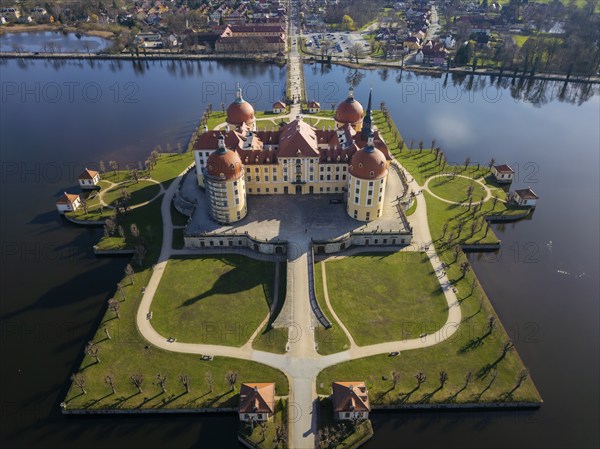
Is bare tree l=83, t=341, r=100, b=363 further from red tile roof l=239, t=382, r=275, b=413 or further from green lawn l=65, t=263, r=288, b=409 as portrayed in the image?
red tile roof l=239, t=382, r=275, b=413

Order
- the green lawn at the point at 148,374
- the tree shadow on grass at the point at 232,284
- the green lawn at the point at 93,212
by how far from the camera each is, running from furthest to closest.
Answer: the green lawn at the point at 93,212, the tree shadow on grass at the point at 232,284, the green lawn at the point at 148,374

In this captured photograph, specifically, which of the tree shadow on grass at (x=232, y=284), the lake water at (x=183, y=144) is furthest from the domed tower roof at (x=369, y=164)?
the tree shadow on grass at (x=232, y=284)

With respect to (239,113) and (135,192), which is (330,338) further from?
(135,192)

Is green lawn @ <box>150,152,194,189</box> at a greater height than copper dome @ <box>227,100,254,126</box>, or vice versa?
copper dome @ <box>227,100,254,126</box>

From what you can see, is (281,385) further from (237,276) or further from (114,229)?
(114,229)

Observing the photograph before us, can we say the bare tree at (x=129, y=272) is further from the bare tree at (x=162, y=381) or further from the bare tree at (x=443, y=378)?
the bare tree at (x=443, y=378)

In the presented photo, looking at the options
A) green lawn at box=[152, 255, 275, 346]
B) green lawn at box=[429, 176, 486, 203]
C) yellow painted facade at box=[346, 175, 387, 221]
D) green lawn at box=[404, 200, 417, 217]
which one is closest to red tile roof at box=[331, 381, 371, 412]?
green lawn at box=[152, 255, 275, 346]
